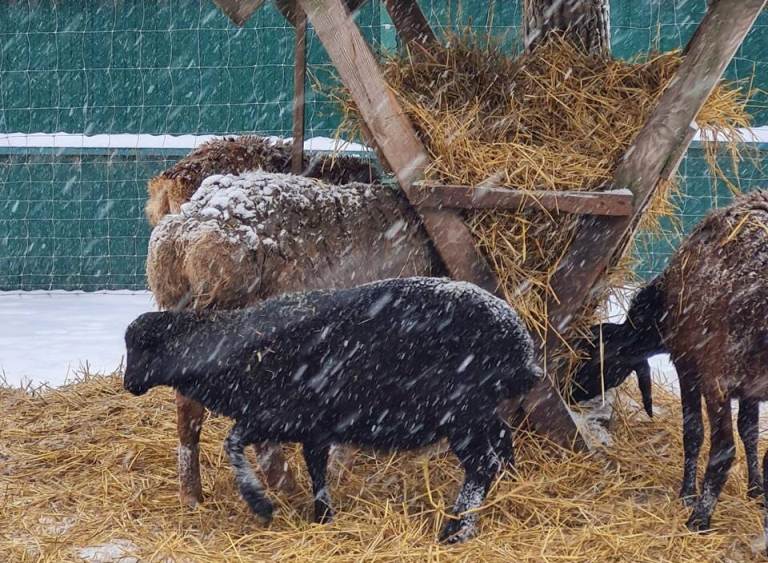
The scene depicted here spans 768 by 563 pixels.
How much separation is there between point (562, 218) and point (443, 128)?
689mm

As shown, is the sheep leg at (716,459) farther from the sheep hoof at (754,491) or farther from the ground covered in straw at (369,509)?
the sheep hoof at (754,491)

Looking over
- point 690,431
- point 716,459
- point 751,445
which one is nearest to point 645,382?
point 690,431

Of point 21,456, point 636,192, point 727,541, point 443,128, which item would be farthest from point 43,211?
point 727,541

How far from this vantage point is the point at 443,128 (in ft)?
14.0

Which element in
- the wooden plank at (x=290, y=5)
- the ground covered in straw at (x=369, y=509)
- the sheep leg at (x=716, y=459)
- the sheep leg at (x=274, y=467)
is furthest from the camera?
the wooden plank at (x=290, y=5)

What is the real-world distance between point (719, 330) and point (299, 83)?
2422 mm

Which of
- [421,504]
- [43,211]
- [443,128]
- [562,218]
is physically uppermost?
[443,128]

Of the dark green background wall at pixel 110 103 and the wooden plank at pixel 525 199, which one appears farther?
the dark green background wall at pixel 110 103

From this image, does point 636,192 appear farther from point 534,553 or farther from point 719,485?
point 534,553

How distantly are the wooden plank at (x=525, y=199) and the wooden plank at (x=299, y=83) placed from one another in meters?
1.06

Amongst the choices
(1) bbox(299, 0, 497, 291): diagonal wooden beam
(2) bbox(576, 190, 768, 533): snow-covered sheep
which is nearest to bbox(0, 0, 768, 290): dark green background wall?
(1) bbox(299, 0, 497, 291): diagonal wooden beam

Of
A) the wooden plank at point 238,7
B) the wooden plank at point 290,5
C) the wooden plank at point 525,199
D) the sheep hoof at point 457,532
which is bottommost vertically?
the sheep hoof at point 457,532

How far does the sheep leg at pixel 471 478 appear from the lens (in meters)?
3.64

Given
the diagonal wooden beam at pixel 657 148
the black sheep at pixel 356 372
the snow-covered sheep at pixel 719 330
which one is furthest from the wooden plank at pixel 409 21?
the black sheep at pixel 356 372
